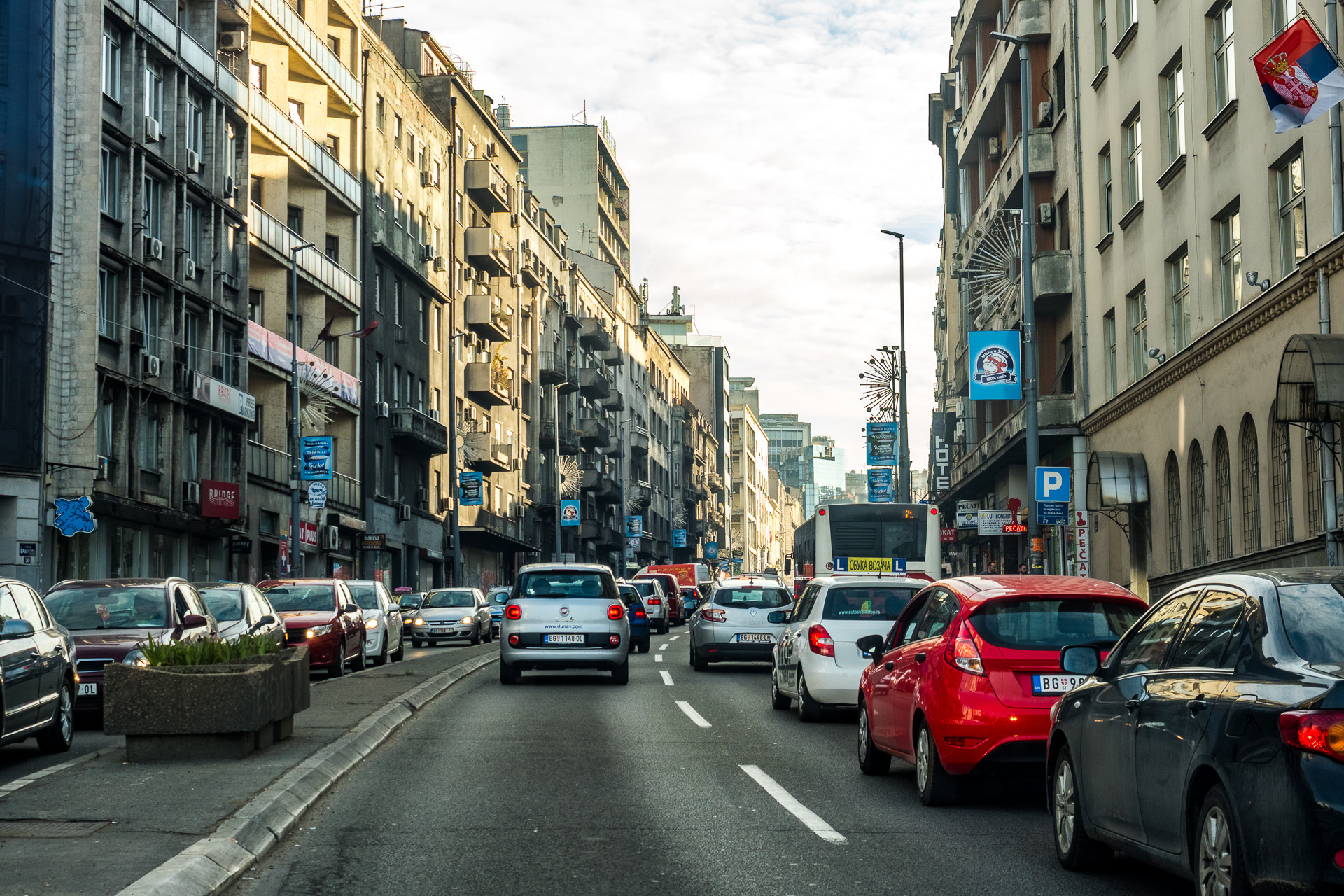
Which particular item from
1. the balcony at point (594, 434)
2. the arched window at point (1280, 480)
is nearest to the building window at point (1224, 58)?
the arched window at point (1280, 480)

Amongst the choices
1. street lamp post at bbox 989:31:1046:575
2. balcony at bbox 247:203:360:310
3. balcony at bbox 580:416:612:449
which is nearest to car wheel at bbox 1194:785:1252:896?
street lamp post at bbox 989:31:1046:575

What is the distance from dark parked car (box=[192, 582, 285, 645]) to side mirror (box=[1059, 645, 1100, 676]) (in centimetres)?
1393

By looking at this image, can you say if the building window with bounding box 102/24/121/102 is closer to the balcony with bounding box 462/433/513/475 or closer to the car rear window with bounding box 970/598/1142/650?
the car rear window with bounding box 970/598/1142/650

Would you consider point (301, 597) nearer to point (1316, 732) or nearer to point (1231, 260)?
point (1231, 260)

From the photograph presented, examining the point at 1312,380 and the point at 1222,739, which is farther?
the point at 1312,380

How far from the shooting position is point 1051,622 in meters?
10.1

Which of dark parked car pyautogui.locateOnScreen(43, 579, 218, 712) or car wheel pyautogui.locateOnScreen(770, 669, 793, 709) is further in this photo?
car wheel pyautogui.locateOnScreen(770, 669, 793, 709)

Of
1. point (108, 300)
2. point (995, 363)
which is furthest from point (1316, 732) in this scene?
point (108, 300)

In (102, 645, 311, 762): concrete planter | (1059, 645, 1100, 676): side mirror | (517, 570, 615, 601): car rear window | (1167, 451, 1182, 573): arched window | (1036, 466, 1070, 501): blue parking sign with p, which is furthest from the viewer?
(1167, 451, 1182, 573): arched window

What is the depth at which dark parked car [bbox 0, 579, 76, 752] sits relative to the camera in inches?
484

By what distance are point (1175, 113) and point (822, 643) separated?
1548 cm

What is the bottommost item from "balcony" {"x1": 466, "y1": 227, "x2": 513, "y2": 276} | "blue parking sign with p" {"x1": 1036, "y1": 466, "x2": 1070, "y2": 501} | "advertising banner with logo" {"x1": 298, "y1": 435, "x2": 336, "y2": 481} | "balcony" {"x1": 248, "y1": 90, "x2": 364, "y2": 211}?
"blue parking sign with p" {"x1": 1036, "y1": 466, "x2": 1070, "y2": 501}

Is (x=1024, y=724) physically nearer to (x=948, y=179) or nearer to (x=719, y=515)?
(x=948, y=179)

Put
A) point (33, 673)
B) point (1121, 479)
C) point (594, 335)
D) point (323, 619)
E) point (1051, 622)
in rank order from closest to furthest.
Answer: point (1051, 622) < point (33, 673) < point (323, 619) < point (1121, 479) < point (594, 335)
